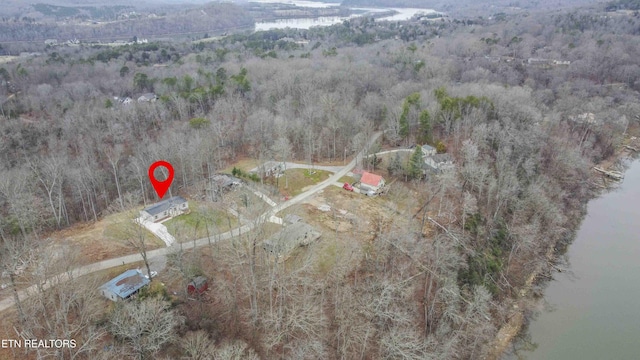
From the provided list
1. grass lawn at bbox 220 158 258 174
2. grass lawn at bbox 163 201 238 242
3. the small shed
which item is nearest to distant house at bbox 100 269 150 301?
the small shed

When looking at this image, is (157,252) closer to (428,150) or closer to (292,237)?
(292,237)

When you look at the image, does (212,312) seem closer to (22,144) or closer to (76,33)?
(22,144)

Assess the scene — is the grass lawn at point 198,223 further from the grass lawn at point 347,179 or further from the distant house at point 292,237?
the grass lawn at point 347,179

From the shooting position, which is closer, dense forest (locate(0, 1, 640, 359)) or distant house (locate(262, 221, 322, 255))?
dense forest (locate(0, 1, 640, 359))

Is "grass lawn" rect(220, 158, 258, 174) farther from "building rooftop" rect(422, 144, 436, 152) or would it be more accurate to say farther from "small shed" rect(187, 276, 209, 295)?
"building rooftop" rect(422, 144, 436, 152)

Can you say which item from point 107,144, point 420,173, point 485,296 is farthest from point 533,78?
point 107,144

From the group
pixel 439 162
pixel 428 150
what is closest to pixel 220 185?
pixel 439 162

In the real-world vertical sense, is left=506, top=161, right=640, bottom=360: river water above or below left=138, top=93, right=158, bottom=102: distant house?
below
